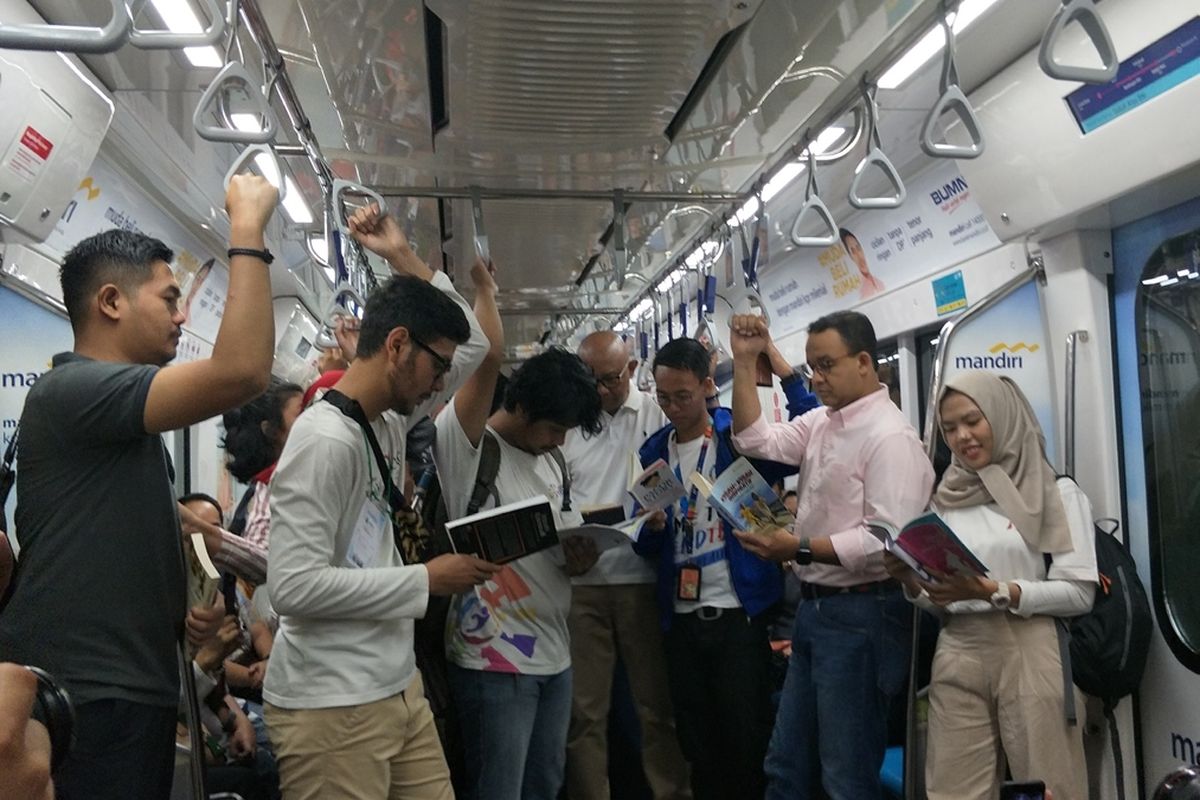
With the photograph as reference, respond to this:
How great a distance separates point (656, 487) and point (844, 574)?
69cm

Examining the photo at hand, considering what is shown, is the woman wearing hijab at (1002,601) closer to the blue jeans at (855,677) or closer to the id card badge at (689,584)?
the blue jeans at (855,677)

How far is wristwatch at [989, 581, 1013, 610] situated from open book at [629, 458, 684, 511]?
3.36ft

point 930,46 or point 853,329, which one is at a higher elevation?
point 930,46

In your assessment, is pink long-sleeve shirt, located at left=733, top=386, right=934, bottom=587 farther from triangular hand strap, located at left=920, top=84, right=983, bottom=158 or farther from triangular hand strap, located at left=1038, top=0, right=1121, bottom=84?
triangular hand strap, located at left=1038, top=0, right=1121, bottom=84

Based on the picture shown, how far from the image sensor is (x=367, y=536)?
204cm

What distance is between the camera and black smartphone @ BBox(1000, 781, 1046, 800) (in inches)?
83.7

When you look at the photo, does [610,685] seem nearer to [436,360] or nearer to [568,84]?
[436,360]

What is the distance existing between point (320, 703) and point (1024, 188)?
316 centimetres

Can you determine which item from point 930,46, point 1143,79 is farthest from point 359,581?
point 1143,79

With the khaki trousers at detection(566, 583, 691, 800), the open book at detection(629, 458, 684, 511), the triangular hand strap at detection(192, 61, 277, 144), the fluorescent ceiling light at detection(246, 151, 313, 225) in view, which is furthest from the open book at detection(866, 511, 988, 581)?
the fluorescent ceiling light at detection(246, 151, 313, 225)

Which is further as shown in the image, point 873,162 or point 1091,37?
point 873,162

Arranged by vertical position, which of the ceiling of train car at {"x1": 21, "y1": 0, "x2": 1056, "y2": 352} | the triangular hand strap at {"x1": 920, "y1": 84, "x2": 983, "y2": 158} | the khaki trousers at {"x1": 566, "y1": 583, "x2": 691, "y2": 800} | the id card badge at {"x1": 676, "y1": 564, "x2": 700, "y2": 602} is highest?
the ceiling of train car at {"x1": 21, "y1": 0, "x2": 1056, "y2": 352}

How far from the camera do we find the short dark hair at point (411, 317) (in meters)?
2.07

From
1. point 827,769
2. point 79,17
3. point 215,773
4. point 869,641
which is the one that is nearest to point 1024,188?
point 869,641
